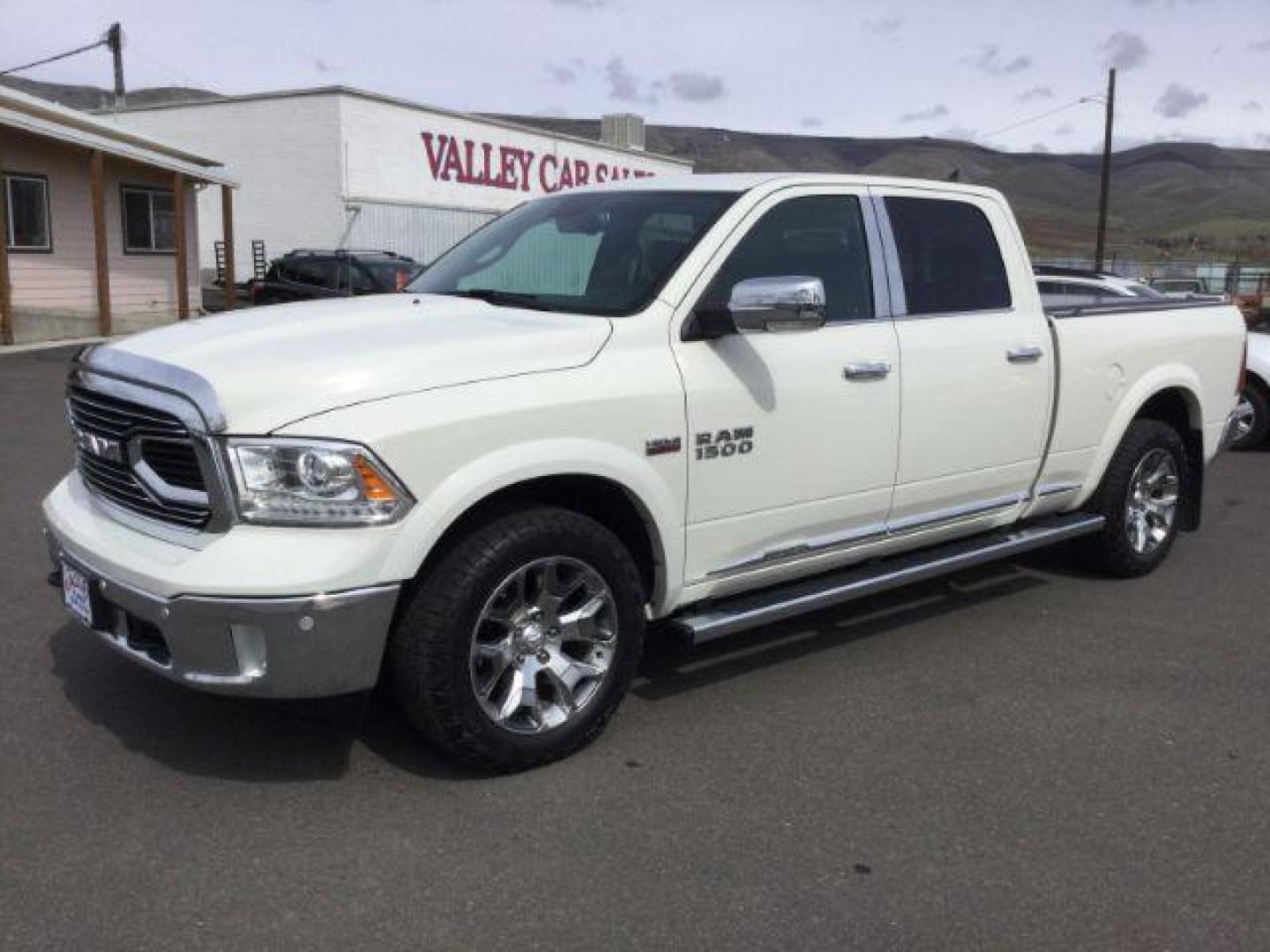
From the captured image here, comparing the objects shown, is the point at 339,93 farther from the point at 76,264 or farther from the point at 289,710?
the point at 289,710

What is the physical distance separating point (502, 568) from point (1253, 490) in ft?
24.6

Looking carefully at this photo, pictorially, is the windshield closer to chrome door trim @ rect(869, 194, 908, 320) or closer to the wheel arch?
chrome door trim @ rect(869, 194, 908, 320)

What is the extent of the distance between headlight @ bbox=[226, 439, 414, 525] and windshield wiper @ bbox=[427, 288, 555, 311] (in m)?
1.24

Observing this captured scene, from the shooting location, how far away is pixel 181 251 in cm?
2062

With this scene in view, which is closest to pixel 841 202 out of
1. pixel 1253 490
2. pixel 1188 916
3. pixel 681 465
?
pixel 681 465

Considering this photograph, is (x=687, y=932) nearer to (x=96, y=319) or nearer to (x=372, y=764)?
(x=372, y=764)

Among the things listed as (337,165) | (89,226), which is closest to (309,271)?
(89,226)

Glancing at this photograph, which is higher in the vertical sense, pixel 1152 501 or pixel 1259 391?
pixel 1259 391

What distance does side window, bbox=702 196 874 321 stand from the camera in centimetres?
431

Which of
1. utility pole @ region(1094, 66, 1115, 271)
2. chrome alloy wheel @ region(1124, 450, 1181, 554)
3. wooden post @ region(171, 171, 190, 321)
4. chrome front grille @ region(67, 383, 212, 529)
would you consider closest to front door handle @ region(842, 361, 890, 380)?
chrome alloy wheel @ region(1124, 450, 1181, 554)

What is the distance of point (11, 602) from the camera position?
210 inches

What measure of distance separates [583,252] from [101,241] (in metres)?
16.9

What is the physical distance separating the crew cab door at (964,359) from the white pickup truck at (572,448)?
0.05ft

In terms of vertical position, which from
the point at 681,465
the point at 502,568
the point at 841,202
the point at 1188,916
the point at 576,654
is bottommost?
the point at 1188,916
